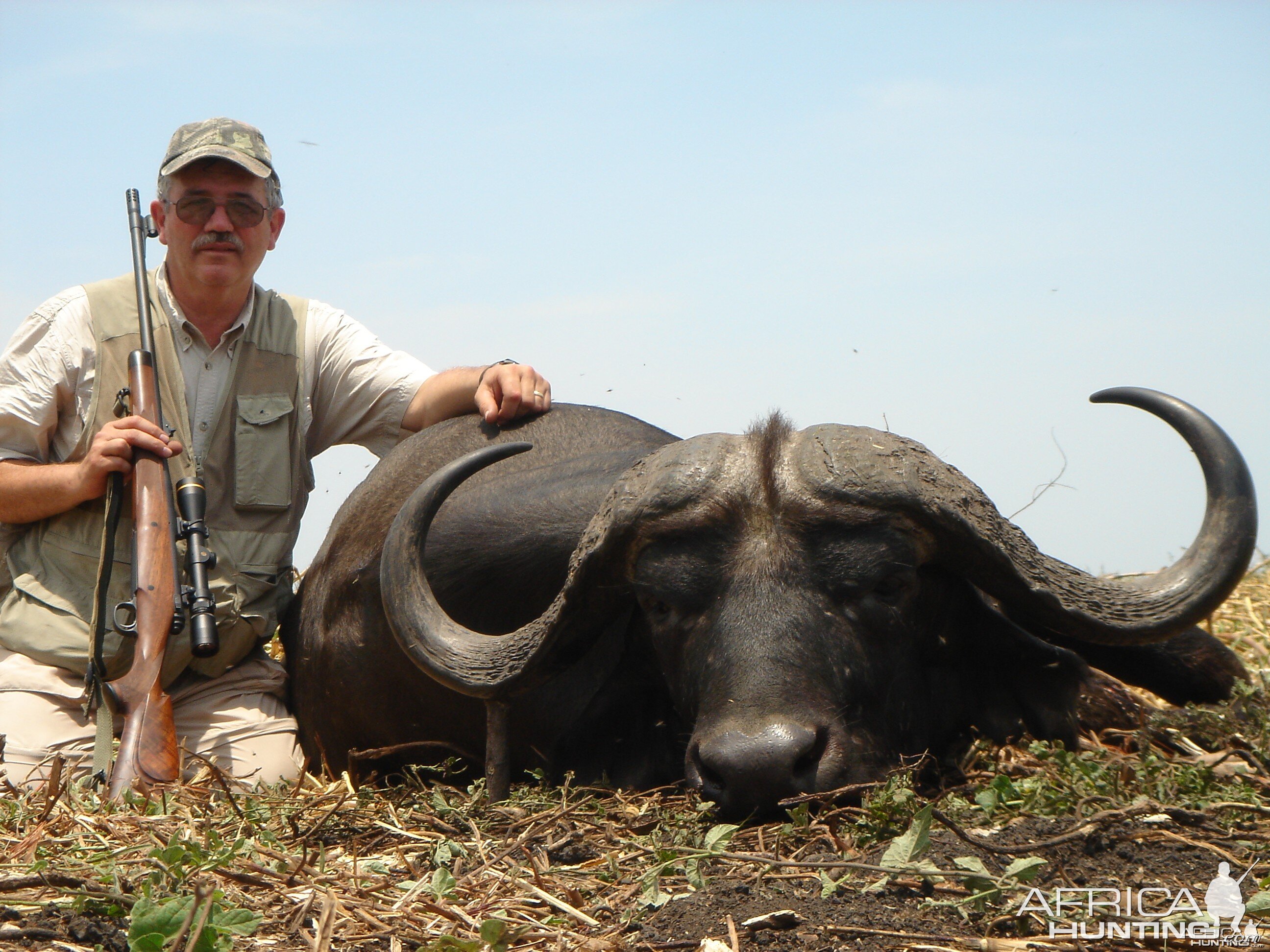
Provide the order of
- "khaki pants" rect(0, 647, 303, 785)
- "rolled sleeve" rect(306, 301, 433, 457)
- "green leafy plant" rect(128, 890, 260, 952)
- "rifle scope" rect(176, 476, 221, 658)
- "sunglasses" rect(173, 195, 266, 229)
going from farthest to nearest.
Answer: "rolled sleeve" rect(306, 301, 433, 457) → "sunglasses" rect(173, 195, 266, 229) → "khaki pants" rect(0, 647, 303, 785) → "rifle scope" rect(176, 476, 221, 658) → "green leafy plant" rect(128, 890, 260, 952)

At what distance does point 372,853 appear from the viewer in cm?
340

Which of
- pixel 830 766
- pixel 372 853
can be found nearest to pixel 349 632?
pixel 372 853

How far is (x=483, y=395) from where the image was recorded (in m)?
5.21

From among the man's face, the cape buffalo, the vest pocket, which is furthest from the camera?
the man's face

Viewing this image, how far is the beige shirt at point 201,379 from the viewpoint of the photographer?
5.34m

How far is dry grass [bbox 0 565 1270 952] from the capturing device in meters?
2.61

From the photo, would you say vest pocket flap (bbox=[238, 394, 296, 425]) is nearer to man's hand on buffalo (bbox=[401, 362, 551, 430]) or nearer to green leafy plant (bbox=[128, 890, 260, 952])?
man's hand on buffalo (bbox=[401, 362, 551, 430])

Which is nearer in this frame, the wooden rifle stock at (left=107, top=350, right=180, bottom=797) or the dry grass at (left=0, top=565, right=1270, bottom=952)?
the dry grass at (left=0, top=565, right=1270, bottom=952)

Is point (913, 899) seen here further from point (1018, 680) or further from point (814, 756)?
point (1018, 680)

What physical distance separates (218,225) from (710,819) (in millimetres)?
3655

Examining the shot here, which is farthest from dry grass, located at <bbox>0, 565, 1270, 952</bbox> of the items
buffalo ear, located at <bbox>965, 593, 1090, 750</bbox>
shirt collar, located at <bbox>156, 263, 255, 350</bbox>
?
shirt collar, located at <bbox>156, 263, 255, 350</bbox>

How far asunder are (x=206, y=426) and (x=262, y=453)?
10.6 inches

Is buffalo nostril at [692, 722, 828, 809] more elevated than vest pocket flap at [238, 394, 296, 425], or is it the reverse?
vest pocket flap at [238, 394, 296, 425]

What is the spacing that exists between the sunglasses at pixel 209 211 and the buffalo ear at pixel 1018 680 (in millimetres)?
3629
